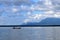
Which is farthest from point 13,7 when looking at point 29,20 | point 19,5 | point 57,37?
point 57,37

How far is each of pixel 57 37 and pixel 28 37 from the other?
436 mm

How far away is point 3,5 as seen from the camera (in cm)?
318

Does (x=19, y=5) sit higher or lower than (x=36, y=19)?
higher

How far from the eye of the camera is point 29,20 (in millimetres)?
3152

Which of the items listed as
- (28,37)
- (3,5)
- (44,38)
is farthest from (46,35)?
(3,5)

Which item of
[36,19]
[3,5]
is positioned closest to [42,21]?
[36,19]

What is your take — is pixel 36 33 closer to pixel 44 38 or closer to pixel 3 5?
pixel 44 38

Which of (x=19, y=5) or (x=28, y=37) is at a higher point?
(x=19, y=5)

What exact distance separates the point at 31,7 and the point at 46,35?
0.48 meters

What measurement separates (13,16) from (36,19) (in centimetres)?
35

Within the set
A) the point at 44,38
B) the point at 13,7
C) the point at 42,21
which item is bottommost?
the point at 44,38

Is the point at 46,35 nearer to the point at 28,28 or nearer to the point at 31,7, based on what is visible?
the point at 28,28

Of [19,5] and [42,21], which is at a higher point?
[19,5]

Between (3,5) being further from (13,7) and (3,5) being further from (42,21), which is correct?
(42,21)
